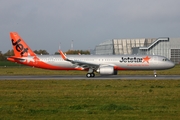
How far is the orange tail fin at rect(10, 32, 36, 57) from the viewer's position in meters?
43.1

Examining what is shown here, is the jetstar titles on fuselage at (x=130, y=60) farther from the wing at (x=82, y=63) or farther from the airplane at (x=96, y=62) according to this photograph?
the wing at (x=82, y=63)

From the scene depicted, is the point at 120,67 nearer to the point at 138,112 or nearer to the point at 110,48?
the point at 138,112

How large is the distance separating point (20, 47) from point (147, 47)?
6244 cm

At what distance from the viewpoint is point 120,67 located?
41.5m

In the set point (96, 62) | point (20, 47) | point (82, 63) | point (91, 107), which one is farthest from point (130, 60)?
point (91, 107)

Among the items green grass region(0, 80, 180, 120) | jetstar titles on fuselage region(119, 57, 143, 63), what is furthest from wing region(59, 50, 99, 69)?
green grass region(0, 80, 180, 120)

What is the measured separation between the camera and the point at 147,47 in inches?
3964

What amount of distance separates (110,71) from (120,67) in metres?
2.67

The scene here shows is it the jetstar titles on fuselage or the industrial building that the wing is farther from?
the industrial building

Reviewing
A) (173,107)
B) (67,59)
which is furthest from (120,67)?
(173,107)

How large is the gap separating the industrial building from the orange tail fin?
57.4m

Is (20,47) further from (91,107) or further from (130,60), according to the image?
(91,107)

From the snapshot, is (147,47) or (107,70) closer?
(107,70)

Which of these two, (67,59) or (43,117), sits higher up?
(67,59)
